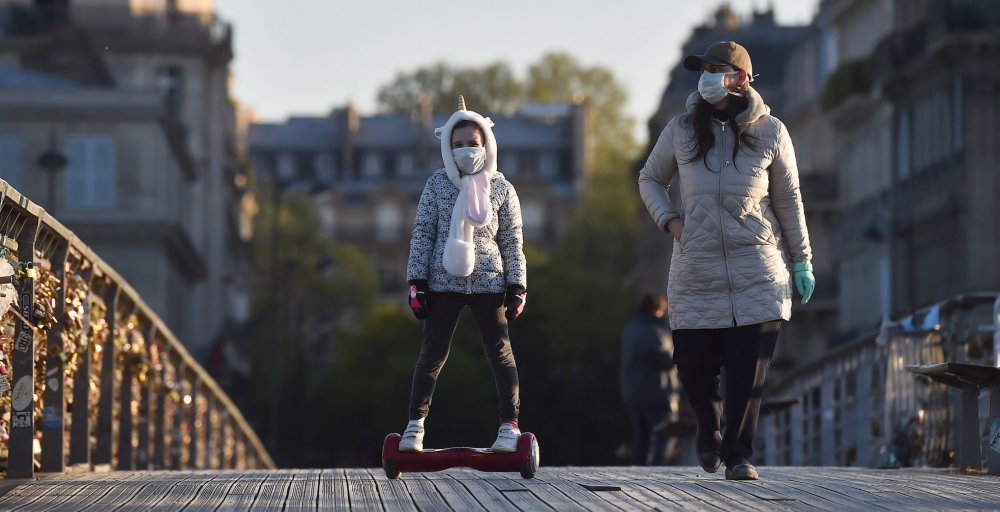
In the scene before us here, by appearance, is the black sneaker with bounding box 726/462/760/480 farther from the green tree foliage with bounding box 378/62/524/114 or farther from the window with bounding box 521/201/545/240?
the window with bounding box 521/201/545/240

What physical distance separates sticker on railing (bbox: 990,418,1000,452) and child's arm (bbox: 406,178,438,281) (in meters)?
3.31

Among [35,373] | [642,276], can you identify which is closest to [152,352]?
[35,373]

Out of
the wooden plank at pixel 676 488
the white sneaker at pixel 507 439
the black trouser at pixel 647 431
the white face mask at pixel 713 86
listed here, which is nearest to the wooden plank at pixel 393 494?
the white sneaker at pixel 507 439

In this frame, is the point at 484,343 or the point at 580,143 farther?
the point at 580,143

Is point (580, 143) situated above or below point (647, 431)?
above

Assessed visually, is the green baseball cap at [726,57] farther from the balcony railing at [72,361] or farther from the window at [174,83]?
the window at [174,83]

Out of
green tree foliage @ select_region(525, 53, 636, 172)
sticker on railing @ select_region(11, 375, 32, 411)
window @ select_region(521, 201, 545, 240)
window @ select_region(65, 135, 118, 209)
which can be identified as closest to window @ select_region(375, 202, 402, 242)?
window @ select_region(521, 201, 545, 240)

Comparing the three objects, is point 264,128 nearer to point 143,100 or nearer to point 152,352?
point 143,100

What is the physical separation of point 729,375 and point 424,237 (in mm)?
1674

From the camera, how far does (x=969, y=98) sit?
2036 inches

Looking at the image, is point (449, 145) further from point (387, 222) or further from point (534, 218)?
point (387, 222)

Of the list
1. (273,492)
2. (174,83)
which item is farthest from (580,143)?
(273,492)

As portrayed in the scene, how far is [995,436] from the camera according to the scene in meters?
14.2

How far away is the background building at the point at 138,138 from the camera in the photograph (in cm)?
6481
